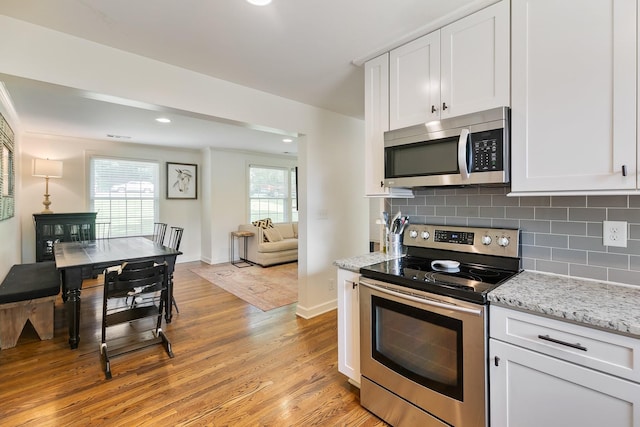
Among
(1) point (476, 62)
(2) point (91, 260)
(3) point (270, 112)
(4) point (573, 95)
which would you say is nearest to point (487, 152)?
(4) point (573, 95)

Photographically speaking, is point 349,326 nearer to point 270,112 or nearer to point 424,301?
point 424,301

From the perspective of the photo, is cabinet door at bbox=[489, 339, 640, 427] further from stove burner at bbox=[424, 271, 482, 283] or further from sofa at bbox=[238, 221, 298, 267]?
sofa at bbox=[238, 221, 298, 267]

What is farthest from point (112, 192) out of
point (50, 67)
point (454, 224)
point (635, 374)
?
point (635, 374)

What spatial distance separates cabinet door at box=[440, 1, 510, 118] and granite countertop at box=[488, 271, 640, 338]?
92 cm

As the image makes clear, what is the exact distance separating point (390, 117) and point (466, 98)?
496 millimetres

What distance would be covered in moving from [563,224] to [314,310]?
2.44 meters

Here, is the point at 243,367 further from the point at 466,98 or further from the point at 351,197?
the point at 466,98

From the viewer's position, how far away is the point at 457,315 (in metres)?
1.39

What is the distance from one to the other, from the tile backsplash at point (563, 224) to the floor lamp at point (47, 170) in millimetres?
5510

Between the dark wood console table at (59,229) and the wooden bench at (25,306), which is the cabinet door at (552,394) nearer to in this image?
the wooden bench at (25,306)

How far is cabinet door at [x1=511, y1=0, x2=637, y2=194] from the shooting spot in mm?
1248

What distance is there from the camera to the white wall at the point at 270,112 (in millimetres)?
1790

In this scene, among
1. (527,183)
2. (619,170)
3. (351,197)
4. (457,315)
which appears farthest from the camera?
(351,197)

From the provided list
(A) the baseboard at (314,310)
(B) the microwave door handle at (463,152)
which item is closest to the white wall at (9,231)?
(A) the baseboard at (314,310)
